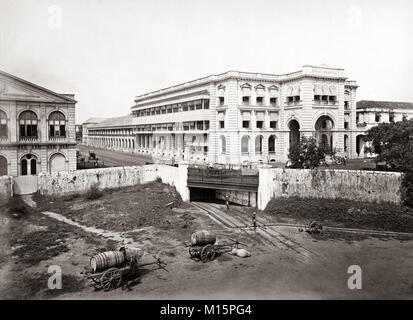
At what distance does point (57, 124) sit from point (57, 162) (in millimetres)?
4449

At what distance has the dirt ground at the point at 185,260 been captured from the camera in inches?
733

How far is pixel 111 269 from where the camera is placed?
1883 centimetres

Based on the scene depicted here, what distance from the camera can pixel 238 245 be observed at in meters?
25.3

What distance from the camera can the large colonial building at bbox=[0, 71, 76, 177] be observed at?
40.8 meters

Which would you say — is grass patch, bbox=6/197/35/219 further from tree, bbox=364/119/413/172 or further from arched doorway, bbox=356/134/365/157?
arched doorway, bbox=356/134/365/157

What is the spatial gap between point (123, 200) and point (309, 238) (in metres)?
17.8

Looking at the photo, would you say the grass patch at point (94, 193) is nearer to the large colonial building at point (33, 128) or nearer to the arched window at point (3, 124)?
the large colonial building at point (33, 128)

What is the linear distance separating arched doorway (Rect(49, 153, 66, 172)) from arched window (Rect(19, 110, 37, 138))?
331cm

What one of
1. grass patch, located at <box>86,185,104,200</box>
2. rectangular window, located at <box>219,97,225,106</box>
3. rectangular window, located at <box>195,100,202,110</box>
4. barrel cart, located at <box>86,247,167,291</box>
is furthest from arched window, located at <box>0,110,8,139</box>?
rectangular window, located at <box>219,97,225,106</box>

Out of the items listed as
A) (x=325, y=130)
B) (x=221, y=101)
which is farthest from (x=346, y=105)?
(x=221, y=101)

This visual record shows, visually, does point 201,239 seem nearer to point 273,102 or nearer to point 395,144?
point 395,144

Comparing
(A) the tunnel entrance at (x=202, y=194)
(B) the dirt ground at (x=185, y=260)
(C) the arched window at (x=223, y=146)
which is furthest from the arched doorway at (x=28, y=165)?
(C) the arched window at (x=223, y=146)

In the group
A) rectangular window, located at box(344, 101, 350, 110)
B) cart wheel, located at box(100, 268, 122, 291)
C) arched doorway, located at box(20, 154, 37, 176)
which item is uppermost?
rectangular window, located at box(344, 101, 350, 110)

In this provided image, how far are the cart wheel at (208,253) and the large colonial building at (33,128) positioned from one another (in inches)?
1065
